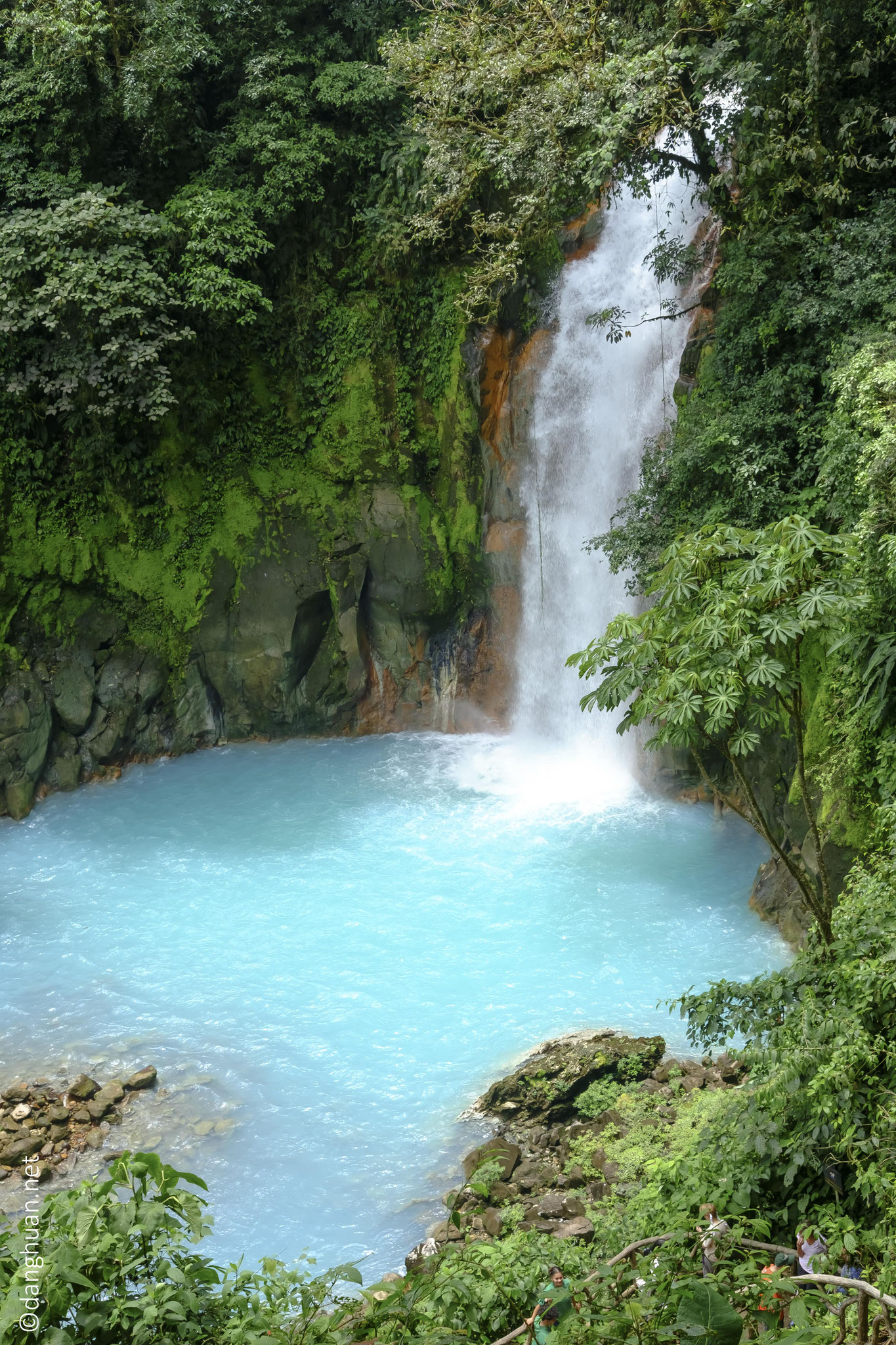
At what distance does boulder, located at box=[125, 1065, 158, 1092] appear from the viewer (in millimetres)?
8297

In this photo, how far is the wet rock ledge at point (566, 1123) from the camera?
6418 mm

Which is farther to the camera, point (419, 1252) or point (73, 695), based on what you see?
point (73, 695)

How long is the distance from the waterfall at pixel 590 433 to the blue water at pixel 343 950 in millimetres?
1700

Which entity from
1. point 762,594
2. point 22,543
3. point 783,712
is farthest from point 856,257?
point 22,543

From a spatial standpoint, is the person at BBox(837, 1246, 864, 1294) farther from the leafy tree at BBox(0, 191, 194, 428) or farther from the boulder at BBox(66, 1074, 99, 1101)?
the leafy tree at BBox(0, 191, 194, 428)

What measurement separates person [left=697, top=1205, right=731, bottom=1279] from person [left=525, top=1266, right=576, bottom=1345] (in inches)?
23.7

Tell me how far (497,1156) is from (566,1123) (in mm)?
768

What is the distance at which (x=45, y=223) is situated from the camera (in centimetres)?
1222

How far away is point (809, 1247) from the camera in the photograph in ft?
14.6

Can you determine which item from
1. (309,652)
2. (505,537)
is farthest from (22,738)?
(505,537)

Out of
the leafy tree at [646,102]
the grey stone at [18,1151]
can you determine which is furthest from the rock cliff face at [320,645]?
the grey stone at [18,1151]

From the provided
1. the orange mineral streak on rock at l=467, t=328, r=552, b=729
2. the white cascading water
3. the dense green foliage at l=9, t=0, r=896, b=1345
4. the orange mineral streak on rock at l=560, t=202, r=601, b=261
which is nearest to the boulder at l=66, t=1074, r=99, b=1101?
the dense green foliage at l=9, t=0, r=896, b=1345

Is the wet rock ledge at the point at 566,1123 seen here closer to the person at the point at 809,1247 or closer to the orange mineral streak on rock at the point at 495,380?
the person at the point at 809,1247

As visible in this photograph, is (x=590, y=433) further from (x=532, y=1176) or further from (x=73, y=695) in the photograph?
(x=532, y=1176)
